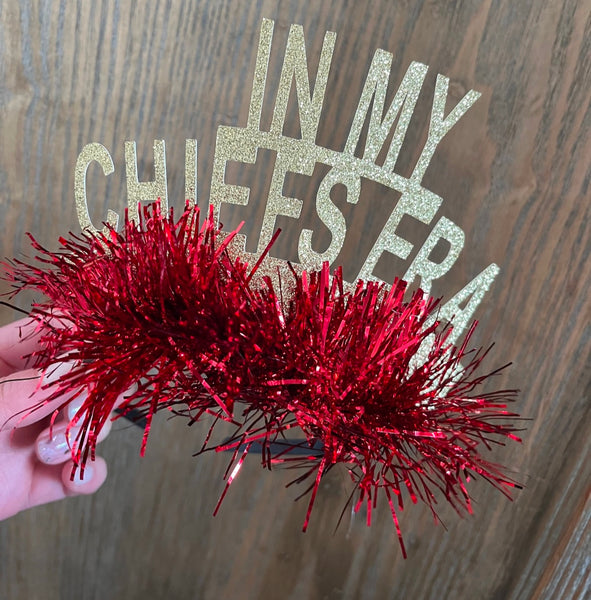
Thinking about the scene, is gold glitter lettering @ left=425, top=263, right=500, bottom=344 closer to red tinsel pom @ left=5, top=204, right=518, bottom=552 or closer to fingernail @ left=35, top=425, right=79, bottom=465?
red tinsel pom @ left=5, top=204, right=518, bottom=552

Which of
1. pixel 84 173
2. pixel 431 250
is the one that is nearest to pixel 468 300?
pixel 431 250

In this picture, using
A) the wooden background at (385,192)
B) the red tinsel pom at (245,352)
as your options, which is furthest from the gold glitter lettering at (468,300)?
the red tinsel pom at (245,352)

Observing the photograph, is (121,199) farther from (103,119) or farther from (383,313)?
(383,313)

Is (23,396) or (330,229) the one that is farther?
(330,229)

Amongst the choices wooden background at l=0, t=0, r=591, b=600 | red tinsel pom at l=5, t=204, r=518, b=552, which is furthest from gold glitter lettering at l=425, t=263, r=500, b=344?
red tinsel pom at l=5, t=204, r=518, b=552

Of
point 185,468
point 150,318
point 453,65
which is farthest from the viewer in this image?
point 185,468

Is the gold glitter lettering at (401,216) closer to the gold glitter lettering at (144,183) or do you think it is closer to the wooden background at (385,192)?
the wooden background at (385,192)

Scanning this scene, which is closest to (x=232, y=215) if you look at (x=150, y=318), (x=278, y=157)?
(x=278, y=157)

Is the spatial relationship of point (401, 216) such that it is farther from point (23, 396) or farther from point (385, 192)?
point (23, 396)
